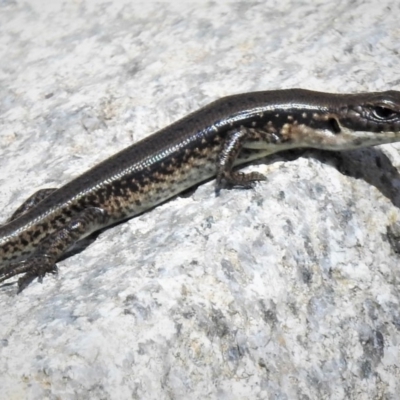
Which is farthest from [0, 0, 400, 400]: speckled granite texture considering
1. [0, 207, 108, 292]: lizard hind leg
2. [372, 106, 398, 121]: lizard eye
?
[372, 106, 398, 121]: lizard eye

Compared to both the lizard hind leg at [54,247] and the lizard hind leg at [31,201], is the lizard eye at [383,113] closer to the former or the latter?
the lizard hind leg at [54,247]

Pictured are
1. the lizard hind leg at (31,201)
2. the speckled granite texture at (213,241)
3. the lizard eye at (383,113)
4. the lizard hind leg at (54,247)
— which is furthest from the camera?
the lizard hind leg at (31,201)

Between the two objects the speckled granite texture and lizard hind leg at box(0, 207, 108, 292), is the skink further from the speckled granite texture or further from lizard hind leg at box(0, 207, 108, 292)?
the speckled granite texture

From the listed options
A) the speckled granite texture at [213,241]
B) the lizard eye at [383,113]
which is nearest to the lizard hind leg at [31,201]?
the speckled granite texture at [213,241]

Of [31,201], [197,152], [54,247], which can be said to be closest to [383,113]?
[197,152]

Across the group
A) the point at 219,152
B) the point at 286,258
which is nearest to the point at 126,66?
the point at 219,152

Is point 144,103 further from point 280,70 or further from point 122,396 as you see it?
point 122,396

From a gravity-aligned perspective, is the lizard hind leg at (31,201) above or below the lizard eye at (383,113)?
below
